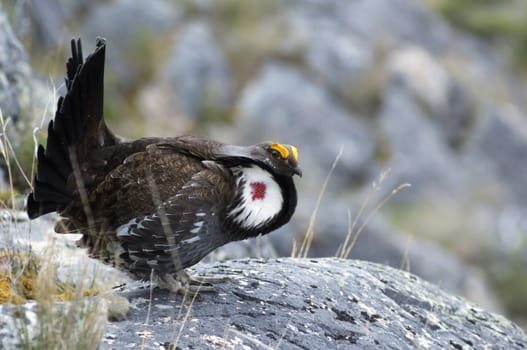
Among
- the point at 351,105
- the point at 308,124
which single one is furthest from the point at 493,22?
the point at 308,124

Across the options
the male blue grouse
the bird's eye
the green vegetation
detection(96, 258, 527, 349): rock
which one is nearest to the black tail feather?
the male blue grouse

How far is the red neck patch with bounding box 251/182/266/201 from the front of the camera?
527 centimetres

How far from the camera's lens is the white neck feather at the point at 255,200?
5.23 meters

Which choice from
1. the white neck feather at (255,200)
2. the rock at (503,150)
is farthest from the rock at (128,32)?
the white neck feather at (255,200)

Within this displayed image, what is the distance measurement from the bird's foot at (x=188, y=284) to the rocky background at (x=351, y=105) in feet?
31.7

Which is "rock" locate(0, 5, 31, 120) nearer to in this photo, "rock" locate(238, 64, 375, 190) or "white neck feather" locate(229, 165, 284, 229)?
"white neck feather" locate(229, 165, 284, 229)

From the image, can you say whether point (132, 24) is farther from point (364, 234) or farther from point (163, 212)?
point (163, 212)

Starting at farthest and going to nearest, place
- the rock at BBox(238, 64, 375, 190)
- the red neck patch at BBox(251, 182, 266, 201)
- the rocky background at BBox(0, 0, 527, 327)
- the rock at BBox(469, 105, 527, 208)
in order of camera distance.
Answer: the rock at BBox(469, 105, 527, 208) → the rock at BBox(238, 64, 375, 190) → the rocky background at BBox(0, 0, 527, 327) → the red neck patch at BBox(251, 182, 266, 201)

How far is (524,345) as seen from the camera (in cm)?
574

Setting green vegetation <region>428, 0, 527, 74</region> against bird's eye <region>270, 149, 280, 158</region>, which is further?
green vegetation <region>428, 0, 527, 74</region>

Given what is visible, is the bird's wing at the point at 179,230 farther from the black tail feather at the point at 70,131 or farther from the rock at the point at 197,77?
the rock at the point at 197,77

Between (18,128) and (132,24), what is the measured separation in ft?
45.8

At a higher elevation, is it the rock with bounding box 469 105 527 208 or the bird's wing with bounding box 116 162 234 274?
the bird's wing with bounding box 116 162 234 274

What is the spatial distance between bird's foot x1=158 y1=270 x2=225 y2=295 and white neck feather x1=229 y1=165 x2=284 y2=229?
1.42ft
